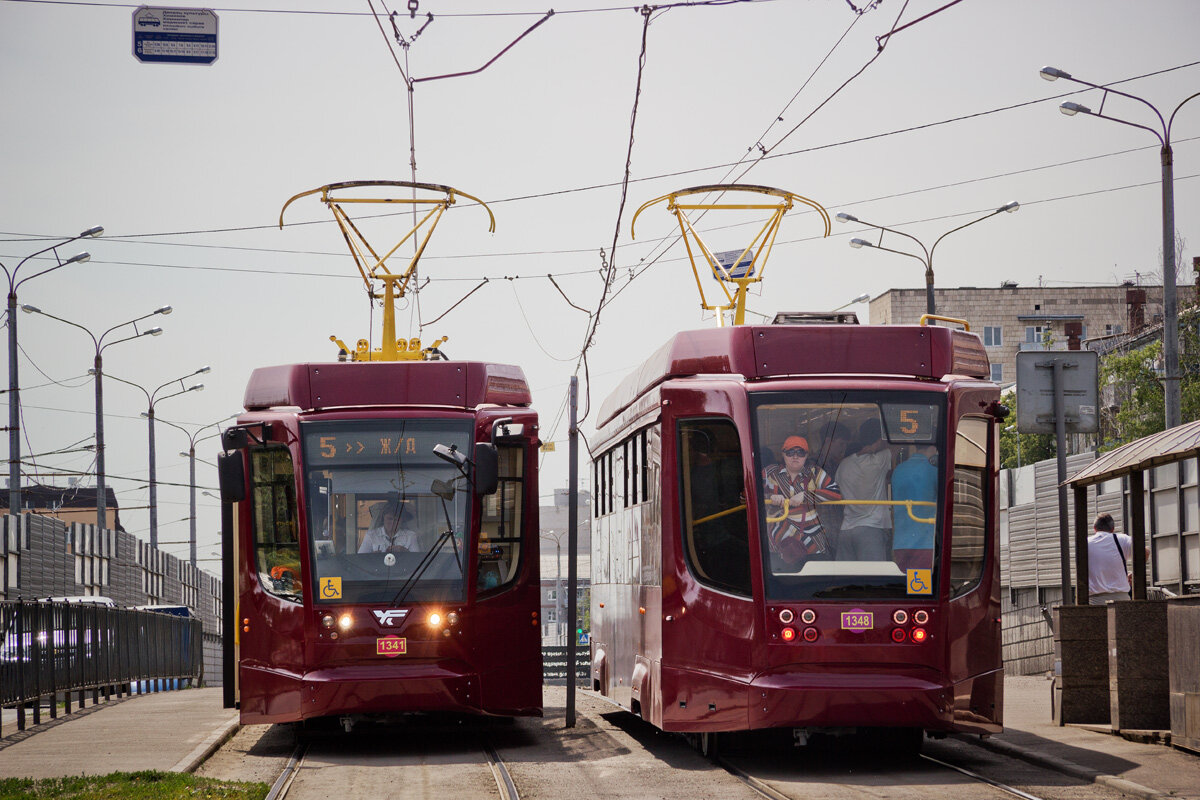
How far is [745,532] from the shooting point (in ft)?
38.3

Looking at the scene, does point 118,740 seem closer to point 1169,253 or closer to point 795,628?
point 795,628

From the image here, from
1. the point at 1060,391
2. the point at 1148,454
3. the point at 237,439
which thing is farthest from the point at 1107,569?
the point at 237,439

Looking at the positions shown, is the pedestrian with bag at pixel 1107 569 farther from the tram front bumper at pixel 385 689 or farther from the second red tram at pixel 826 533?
the tram front bumper at pixel 385 689

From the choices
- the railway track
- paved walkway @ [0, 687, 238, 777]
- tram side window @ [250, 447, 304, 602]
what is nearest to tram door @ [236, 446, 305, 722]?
tram side window @ [250, 447, 304, 602]

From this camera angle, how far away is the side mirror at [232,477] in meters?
13.5

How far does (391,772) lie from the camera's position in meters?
12.3

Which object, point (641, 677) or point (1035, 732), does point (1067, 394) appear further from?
point (641, 677)

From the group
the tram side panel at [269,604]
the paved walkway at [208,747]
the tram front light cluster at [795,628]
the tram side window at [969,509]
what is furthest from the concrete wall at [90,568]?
the tram side window at [969,509]

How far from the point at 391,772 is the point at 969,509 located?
4467 millimetres

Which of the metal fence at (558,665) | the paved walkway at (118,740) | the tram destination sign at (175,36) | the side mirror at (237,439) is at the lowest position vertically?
the metal fence at (558,665)

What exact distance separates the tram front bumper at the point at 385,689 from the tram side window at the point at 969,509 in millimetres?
4096

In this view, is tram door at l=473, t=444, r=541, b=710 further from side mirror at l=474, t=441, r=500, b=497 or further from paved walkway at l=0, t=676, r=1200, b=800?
paved walkway at l=0, t=676, r=1200, b=800

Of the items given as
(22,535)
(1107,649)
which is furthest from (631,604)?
(22,535)

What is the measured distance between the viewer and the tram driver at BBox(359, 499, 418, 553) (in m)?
13.6
